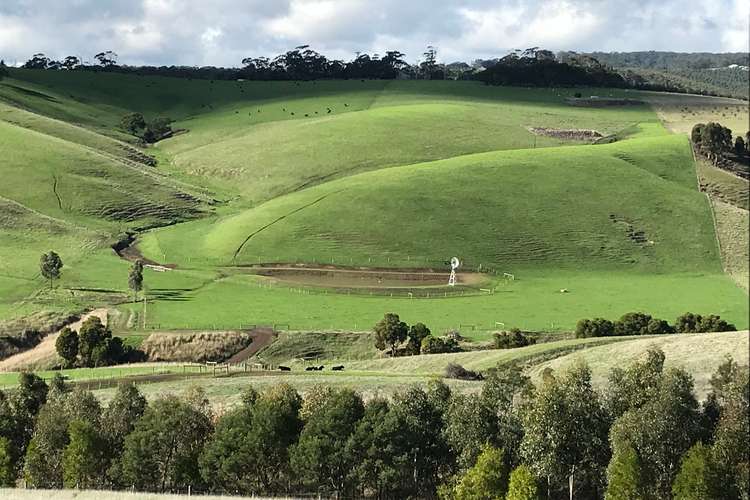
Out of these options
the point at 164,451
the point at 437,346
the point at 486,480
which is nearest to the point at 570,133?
the point at 437,346

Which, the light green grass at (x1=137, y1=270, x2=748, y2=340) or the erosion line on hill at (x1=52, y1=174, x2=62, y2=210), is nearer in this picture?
the light green grass at (x1=137, y1=270, x2=748, y2=340)

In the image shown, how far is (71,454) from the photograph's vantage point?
5162 centimetres

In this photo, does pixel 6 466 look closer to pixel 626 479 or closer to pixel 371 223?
pixel 626 479

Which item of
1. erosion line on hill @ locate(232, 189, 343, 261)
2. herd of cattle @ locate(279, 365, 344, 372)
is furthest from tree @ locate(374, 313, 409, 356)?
erosion line on hill @ locate(232, 189, 343, 261)

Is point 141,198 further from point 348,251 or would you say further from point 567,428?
point 567,428

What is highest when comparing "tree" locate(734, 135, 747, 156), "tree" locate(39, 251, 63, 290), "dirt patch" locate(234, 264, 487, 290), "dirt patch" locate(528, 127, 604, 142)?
"dirt patch" locate(528, 127, 604, 142)

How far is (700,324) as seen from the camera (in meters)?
89.3

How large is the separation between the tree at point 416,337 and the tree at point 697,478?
4693cm

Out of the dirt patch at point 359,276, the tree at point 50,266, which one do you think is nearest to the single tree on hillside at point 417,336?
the dirt patch at point 359,276

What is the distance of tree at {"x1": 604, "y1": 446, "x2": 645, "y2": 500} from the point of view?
137 feet

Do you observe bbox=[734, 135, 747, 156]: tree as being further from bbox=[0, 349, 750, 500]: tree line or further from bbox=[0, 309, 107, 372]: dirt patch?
bbox=[0, 309, 107, 372]: dirt patch

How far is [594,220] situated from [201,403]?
300 feet

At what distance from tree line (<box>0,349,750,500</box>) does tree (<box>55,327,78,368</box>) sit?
30794 millimetres

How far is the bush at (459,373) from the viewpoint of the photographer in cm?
6669
